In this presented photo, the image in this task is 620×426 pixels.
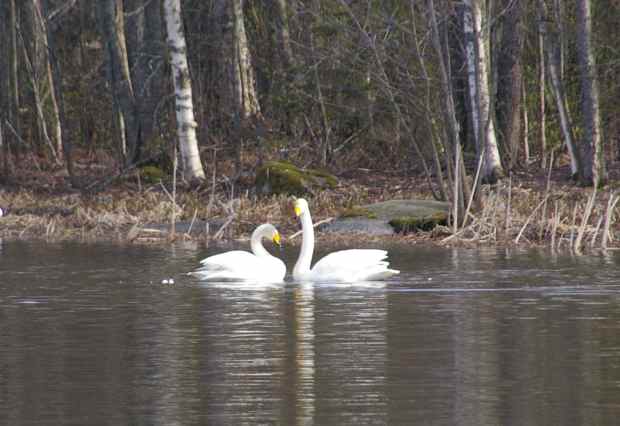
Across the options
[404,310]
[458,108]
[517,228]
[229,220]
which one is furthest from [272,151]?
[404,310]

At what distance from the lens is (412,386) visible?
10203mm

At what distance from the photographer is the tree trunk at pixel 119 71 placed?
35.9 m

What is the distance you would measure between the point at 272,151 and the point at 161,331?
2228 centimetres

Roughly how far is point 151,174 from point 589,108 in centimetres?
933

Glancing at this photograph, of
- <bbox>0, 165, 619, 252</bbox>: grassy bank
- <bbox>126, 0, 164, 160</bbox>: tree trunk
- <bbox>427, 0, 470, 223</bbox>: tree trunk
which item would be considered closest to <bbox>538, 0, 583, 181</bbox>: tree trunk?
<bbox>0, 165, 619, 252</bbox>: grassy bank

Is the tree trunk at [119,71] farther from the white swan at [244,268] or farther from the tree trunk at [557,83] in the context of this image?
the white swan at [244,268]

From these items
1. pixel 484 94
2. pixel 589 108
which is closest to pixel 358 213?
pixel 484 94

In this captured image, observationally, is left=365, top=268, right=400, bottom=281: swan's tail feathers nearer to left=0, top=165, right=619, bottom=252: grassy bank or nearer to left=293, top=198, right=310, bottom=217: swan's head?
left=293, top=198, right=310, bottom=217: swan's head

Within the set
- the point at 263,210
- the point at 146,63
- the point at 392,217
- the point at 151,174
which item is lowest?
the point at 392,217

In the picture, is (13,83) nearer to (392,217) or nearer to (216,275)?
(392,217)

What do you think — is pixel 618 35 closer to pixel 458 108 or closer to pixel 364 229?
pixel 458 108

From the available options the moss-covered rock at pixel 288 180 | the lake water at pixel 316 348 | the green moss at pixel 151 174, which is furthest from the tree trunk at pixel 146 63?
the lake water at pixel 316 348

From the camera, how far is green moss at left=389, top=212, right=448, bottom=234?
24.8 metres

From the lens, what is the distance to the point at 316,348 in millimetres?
12188
